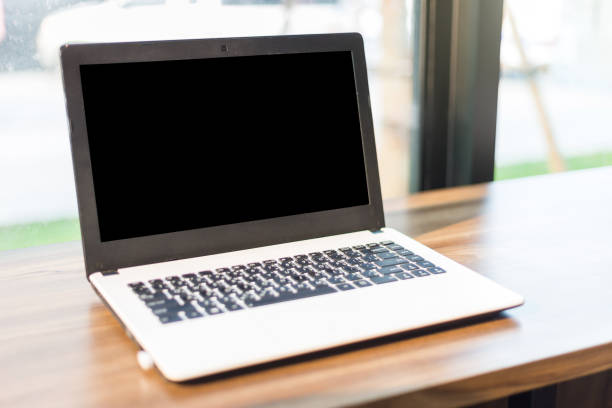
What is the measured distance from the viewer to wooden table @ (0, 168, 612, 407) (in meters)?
0.58

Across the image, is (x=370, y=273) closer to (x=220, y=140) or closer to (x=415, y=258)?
(x=415, y=258)

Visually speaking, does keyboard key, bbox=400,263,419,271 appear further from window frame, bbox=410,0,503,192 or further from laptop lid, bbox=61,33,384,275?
window frame, bbox=410,0,503,192

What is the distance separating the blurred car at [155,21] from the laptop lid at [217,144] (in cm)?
40

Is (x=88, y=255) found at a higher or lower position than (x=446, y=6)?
lower

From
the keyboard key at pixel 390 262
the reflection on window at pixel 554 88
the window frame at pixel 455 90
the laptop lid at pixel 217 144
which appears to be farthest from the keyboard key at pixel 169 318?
the reflection on window at pixel 554 88

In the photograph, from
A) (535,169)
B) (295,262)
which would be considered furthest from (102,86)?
(535,169)

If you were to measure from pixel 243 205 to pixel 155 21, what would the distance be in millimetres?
503

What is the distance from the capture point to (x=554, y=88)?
5.92 feet

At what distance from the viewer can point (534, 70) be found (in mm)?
1717

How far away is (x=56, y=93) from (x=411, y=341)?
822 mm

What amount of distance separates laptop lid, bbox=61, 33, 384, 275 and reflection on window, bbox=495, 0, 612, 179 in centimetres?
77

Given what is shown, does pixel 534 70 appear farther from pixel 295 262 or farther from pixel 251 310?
pixel 251 310

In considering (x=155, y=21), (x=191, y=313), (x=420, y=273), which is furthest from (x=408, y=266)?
(x=155, y=21)

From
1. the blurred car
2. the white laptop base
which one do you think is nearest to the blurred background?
the blurred car
